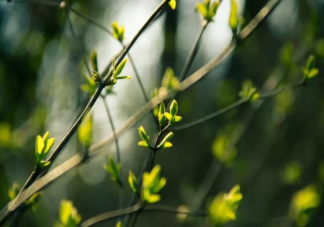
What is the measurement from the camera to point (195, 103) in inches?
174

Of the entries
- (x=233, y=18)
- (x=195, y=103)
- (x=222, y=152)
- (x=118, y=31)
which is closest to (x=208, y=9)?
(x=233, y=18)

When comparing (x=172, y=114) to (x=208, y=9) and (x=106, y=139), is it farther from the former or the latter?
(x=208, y=9)

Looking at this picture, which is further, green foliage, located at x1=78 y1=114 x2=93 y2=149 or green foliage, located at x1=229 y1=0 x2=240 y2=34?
green foliage, located at x1=229 y1=0 x2=240 y2=34

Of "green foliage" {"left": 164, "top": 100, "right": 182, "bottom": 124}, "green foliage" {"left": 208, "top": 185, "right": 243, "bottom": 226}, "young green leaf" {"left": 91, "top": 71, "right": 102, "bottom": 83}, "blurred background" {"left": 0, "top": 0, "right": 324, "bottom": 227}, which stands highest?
"blurred background" {"left": 0, "top": 0, "right": 324, "bottom": 227}

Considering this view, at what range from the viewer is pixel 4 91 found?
2336 mm

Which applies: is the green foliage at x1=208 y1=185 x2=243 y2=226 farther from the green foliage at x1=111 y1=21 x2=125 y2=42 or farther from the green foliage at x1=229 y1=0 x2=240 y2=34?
→ the green foliage at x1=111 y1=21 x2=125 y2=42

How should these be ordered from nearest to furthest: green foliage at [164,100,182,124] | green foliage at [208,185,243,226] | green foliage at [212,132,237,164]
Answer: green foliage at [164,100,182,124] < green foliage at [208,185,243,226] < green foliage at [212,132,237,164]

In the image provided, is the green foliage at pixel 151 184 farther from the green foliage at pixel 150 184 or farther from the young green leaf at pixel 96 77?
the young green leaf at pixel 96 77

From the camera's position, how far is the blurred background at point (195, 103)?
221 centimetres

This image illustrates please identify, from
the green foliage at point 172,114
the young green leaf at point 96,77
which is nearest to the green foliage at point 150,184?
the green foliage at point 172,114

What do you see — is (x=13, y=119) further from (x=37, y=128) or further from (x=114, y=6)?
(x=114, y=6)

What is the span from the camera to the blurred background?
221 cm

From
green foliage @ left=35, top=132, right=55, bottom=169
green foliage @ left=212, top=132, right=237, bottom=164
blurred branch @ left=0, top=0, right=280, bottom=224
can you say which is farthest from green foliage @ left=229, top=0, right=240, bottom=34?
green foliage @ left=212, top=132, right=237, bottom=164

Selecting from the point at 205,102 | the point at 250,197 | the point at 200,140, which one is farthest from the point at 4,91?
the point at 205,102
